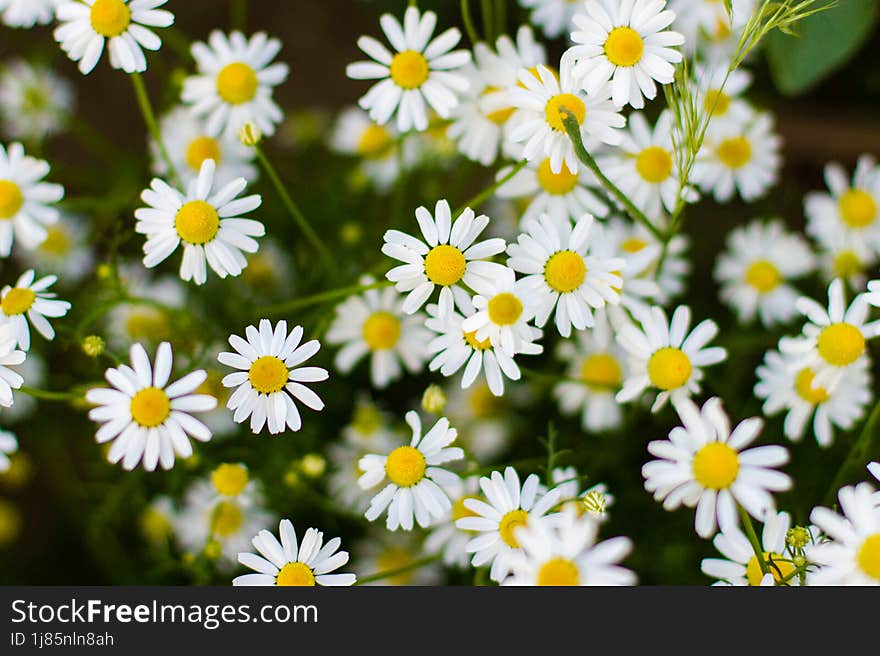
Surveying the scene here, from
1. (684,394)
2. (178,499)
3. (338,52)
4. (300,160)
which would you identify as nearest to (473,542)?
(684,394)

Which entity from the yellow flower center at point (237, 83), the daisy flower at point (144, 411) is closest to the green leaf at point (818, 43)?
the yellow flower center at point (237, 83)

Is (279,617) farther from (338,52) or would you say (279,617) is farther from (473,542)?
(338,52)

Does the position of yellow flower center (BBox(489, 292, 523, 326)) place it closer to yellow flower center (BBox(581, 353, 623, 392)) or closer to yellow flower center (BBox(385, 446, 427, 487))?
yellow flower center (BBox(385, 446, 427, 487))

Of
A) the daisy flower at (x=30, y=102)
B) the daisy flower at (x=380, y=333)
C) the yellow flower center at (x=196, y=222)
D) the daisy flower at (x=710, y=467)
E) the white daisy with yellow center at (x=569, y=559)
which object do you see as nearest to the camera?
the white daisy with yellow center at (x=569, y=559)

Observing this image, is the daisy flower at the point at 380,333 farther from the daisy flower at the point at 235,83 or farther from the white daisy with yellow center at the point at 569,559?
the white daisy with yellow center at the point at 569,559

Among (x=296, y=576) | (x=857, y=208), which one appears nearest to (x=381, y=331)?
(x=296, y=576)

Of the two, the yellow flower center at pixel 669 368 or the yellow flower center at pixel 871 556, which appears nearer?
the yellow flower center at pixel 871 556
